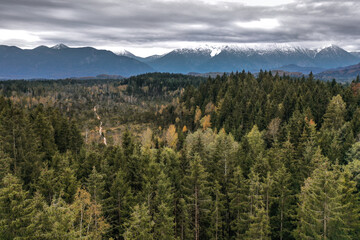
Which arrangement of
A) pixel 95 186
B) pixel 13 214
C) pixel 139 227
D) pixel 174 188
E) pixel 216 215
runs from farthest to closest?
pixel 174 188 < pixel 216 215 < pixel 95 186 < pixel 139 227 < pixel 13 214

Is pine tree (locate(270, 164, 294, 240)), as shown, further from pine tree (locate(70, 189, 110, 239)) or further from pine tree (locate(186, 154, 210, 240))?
pine tree (locate(70, 189, 110, 239))

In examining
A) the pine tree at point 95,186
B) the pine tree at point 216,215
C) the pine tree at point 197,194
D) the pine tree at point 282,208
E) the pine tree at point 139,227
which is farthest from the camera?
the pine tree at point 282,208

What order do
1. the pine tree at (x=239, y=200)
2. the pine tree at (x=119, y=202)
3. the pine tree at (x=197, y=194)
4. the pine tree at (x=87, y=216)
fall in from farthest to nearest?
the pine tree at (x=119, y=202), the pine tree at (x=239, y=200), the pine tree at (x=197, y=194), the pine tree at (x=87, y=216)

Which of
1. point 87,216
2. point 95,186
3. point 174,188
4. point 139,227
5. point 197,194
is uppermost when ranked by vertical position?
point 95,186

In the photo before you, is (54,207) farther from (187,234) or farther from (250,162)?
(250,162)

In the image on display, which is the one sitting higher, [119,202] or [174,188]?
[174,188]

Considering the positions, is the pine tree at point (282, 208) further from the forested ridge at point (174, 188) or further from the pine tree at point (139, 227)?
the pine tree at point (139, 227)

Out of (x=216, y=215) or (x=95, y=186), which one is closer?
(x=95, y=186)

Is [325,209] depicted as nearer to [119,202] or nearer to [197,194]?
[197,194]

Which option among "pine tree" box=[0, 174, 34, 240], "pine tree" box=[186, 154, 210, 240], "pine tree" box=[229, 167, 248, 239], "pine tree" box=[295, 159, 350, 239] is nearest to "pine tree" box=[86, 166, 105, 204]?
"pine tree" box=[186, 154, 210, 240]

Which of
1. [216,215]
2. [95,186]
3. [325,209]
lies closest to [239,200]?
[216,215]

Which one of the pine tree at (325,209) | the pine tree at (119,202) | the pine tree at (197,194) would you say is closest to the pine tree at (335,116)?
the pine tree at (325,209)

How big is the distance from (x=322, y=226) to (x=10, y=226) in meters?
32.7

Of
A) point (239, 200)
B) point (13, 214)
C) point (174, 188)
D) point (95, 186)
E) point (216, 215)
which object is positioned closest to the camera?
point (13, 214)
